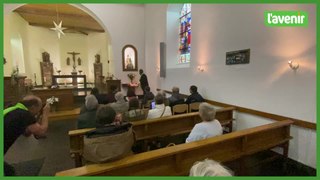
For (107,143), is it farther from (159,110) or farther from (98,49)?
(98,49)

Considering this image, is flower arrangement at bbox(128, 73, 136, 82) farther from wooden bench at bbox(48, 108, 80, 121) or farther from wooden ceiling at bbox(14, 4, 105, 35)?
wooden ceiling at bbox(14, 4, 105, 35)

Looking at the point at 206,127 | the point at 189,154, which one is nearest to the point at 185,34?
the point at 206,127

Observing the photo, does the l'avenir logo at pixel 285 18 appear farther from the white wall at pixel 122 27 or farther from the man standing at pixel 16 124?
the white wall at pixel 122 27

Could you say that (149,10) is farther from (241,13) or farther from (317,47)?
(317,47)

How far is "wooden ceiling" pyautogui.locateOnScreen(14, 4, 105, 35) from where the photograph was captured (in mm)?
8461

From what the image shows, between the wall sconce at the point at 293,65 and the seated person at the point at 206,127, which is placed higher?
the wall sconce at the point at 293,65

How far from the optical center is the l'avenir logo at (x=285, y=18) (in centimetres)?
274

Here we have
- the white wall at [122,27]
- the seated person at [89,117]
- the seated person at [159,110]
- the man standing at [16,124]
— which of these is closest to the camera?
the man standing at [16,124]

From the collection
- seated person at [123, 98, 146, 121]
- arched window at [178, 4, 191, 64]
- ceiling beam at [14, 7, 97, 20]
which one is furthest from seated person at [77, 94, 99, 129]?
ceiling beam at [14, 7, 97, 20]

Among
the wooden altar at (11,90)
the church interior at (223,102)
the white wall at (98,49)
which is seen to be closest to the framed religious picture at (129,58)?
the church interior at (223,102)

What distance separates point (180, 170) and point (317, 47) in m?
2.37

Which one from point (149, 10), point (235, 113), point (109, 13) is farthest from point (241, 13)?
point (109, 13)

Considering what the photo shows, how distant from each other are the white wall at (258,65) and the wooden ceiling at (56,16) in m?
6.31

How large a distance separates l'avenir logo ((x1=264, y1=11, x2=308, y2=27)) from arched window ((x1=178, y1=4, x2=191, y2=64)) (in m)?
2.89
